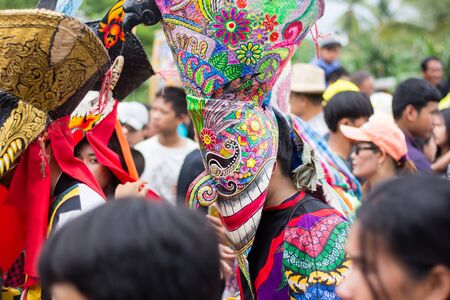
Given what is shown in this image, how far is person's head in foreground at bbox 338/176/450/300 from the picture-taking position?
6.61ft

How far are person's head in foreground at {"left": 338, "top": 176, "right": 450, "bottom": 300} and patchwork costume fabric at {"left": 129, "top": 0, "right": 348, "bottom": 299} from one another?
120 centimetres

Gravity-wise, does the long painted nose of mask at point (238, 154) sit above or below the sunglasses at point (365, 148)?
above

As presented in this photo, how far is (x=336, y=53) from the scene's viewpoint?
1005 cm

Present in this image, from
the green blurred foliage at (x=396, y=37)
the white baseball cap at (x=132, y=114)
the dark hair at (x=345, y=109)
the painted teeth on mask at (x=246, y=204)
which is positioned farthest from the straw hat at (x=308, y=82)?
the green blurred foliage at (x=396, y=37)

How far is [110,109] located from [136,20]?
2.70ft

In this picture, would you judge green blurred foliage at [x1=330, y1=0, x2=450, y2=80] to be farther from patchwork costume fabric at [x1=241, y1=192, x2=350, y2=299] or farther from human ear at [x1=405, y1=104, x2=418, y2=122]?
patchwork costume fabric at [x1=241, y1=192, x2=350, y2=299]

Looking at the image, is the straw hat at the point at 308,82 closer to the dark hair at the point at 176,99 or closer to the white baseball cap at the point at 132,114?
the dark hair at the point at 176,99

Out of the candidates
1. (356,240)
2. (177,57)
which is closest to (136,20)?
(177,57)

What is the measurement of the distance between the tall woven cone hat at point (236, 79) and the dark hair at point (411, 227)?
4.28ft

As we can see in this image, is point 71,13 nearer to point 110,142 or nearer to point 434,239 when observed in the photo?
point 110,142

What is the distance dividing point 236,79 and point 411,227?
152 cm

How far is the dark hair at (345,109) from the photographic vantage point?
6520 mm

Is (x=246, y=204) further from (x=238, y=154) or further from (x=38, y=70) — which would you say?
(x=38, y=70)

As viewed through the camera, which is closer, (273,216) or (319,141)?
(273,216)
